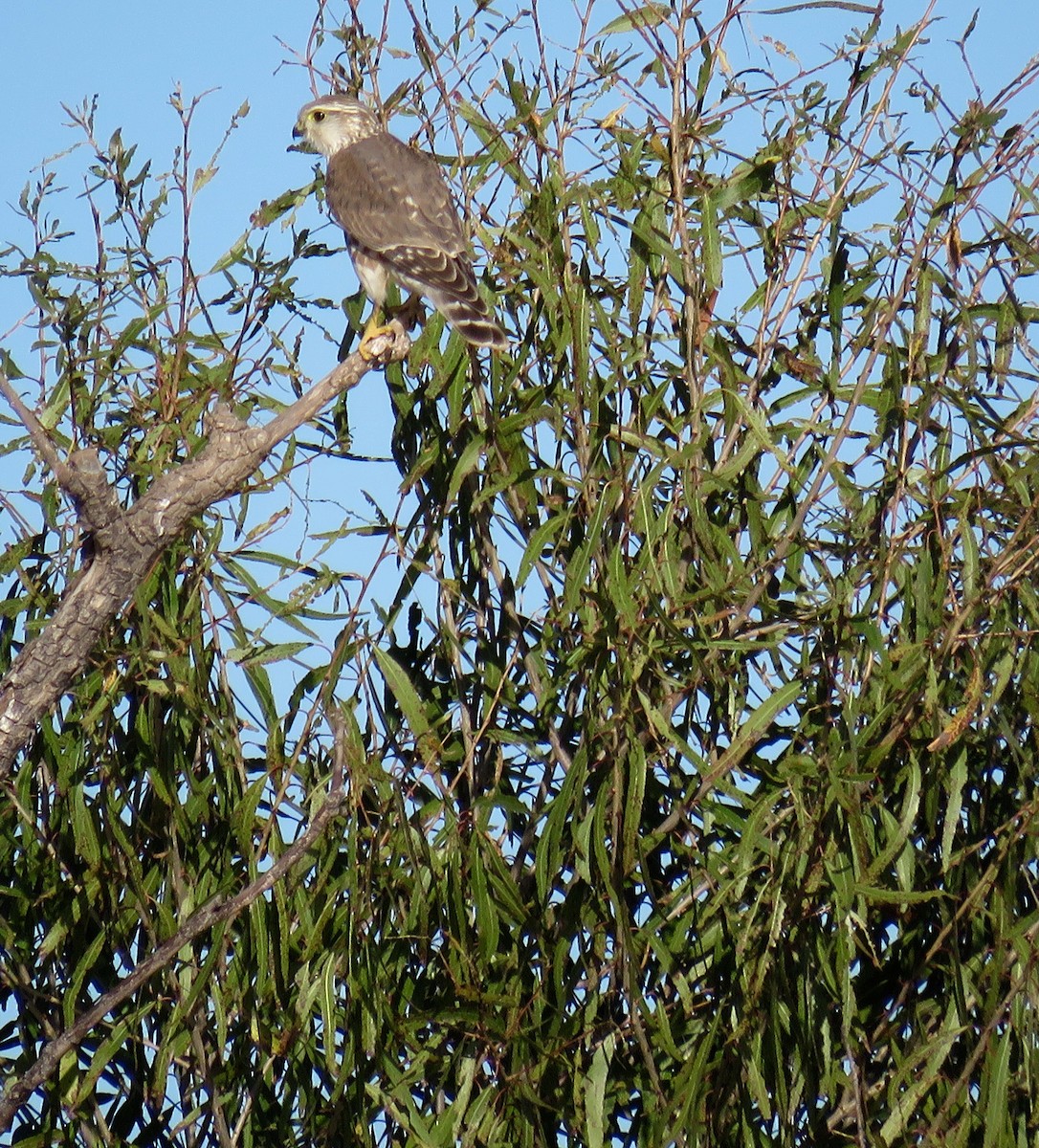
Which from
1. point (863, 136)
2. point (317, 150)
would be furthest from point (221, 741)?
point (317, 150)

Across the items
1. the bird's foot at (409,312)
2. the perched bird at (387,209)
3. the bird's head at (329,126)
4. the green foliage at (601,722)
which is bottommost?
the green foliage at (601,722)

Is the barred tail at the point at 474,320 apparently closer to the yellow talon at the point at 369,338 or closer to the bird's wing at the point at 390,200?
the yellow talon at the point at 369,338

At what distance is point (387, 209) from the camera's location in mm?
3443

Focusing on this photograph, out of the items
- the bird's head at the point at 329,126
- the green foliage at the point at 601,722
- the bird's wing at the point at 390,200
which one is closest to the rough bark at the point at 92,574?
the green foliage at the point at 601,722

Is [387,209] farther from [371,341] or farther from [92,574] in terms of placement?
[92,574]

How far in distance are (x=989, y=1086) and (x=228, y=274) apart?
1.88m

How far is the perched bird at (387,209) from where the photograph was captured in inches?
123

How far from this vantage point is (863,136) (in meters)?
2.34

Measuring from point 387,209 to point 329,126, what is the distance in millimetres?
567

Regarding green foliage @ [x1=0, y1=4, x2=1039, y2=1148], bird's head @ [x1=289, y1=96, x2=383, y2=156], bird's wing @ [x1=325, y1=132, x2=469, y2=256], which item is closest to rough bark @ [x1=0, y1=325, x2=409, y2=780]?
green foliage @ [x1=0, y1=4, x2=1039, y2=1148]

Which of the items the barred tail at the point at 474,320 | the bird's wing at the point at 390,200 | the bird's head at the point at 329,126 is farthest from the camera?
the bird's head at the point at 329,126

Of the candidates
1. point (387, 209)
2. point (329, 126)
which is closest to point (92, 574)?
point (387, 209)

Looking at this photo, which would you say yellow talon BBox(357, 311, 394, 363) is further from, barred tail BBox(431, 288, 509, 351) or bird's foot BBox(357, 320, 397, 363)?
barred tail BBox(431, 288, 509, 351)

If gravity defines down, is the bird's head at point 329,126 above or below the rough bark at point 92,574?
above
